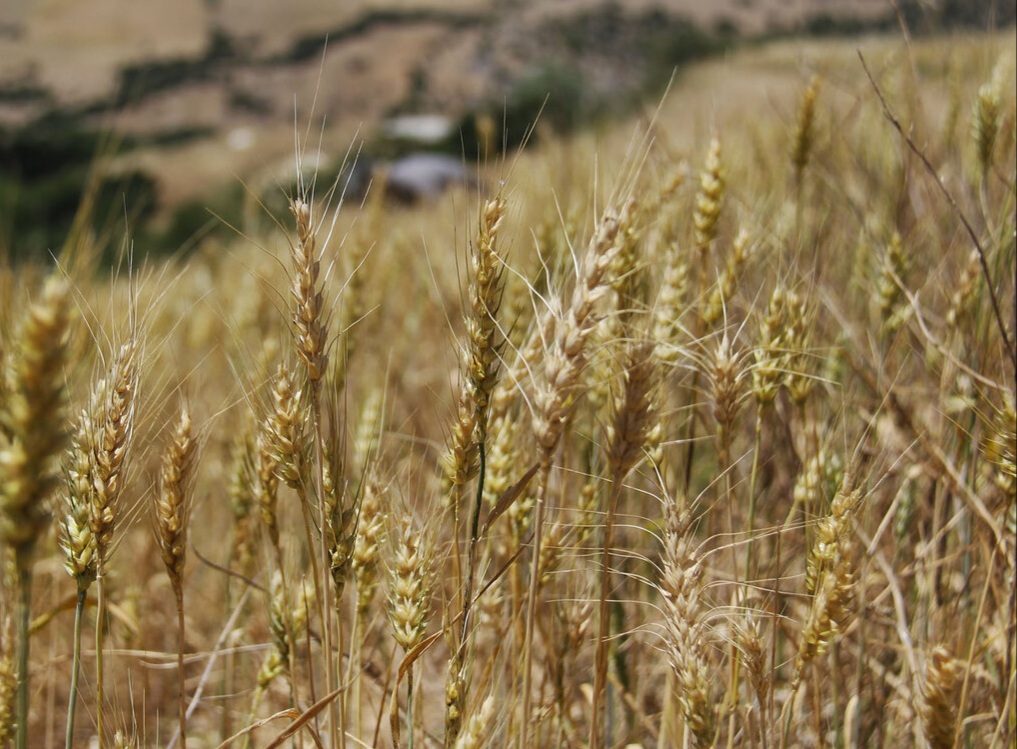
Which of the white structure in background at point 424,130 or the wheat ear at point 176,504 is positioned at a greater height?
the white structure in background at point 424,130

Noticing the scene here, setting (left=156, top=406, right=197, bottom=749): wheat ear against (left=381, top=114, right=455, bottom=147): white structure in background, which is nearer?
(left=156, top=406, right=197, bottom=749): wheat ear

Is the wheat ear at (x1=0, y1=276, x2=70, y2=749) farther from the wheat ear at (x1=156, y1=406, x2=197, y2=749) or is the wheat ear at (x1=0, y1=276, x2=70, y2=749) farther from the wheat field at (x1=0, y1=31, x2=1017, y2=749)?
the wheat ear at (x1=156, y1=406, x2=197, y2=749)

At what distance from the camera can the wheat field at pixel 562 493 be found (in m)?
0.92

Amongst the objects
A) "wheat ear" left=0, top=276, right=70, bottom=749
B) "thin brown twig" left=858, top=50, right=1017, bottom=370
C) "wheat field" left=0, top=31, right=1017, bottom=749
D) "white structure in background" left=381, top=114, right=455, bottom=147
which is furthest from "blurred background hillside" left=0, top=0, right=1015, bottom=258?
"wheat ear" left=0, top=276, right=70, bottom=749

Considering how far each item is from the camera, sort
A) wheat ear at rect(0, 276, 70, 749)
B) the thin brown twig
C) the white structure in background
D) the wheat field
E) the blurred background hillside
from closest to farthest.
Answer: wheat ear at rect(0, 276, 70, 749), the wheat field, the thin brown twig, the white structure in background, the blurred background hillside

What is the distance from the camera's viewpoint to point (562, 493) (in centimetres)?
130

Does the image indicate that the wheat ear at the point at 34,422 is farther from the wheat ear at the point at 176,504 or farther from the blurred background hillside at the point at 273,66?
the blurred background hillside at the point at 273,66

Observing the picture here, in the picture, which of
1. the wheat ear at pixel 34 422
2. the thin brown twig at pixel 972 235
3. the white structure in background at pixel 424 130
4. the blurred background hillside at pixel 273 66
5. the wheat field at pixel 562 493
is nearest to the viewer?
the wheat ear at pixel 34 422

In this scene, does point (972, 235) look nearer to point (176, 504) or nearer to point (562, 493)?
point (562, 493)

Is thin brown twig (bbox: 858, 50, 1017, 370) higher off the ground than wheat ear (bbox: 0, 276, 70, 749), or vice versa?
thin brown twig (bbox: 858, 50, 1017, 370)

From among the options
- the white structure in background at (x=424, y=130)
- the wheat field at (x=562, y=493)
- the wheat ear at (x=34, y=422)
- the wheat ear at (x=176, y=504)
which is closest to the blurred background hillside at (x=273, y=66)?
the white structure in background at (x=424, y=130)

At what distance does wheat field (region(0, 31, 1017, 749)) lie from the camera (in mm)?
918

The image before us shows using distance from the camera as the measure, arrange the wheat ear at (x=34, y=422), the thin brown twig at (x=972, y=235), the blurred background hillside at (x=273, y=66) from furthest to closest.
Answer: the blurred background hillside at (x=273, y=66)
the thin brown twig at (x=972, y=235)
the wheat ear at (x=34, y=422)

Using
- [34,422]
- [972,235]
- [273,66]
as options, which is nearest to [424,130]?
[273,66]
